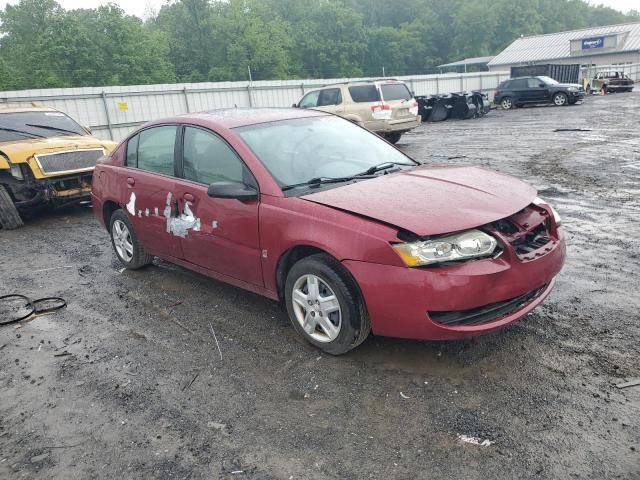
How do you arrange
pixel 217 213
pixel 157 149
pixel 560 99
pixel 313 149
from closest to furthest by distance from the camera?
1. pixel 217 213
2. pixel 313 149
3. pixel 157 149
4. pixel 560 99

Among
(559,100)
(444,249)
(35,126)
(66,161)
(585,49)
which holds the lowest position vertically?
(559,100)

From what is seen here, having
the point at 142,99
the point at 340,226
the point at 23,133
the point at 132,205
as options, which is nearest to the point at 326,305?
the point at 340,226

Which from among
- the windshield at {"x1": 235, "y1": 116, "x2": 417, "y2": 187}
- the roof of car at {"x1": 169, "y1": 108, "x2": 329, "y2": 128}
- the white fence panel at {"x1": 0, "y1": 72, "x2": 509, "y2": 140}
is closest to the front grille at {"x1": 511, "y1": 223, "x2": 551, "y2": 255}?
the windshield at {"x1": 235, "y1": 116, "x2": 417, "y2": 187}

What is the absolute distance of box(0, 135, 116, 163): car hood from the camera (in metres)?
8.12

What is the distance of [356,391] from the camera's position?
3.25 m

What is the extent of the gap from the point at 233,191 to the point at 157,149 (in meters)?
1.61

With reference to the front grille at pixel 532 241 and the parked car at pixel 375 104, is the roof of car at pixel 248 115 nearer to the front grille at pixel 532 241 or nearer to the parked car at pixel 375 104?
the front grille at pixel 532 241

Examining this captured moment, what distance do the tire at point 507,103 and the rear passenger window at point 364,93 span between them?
575 inches

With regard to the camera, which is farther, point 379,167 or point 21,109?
point 21,109

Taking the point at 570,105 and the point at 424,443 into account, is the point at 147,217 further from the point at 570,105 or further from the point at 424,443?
Answer: the point at 570,105

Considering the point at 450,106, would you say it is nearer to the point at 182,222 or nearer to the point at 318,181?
the point at 182,222

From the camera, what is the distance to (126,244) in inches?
223

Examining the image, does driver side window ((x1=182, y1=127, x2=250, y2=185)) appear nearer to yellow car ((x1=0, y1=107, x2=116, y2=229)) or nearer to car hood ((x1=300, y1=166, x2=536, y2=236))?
car hood ((x1=300, y1=166, x2=536, y2=236))

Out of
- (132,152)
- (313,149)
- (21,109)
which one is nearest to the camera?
(313,149)
